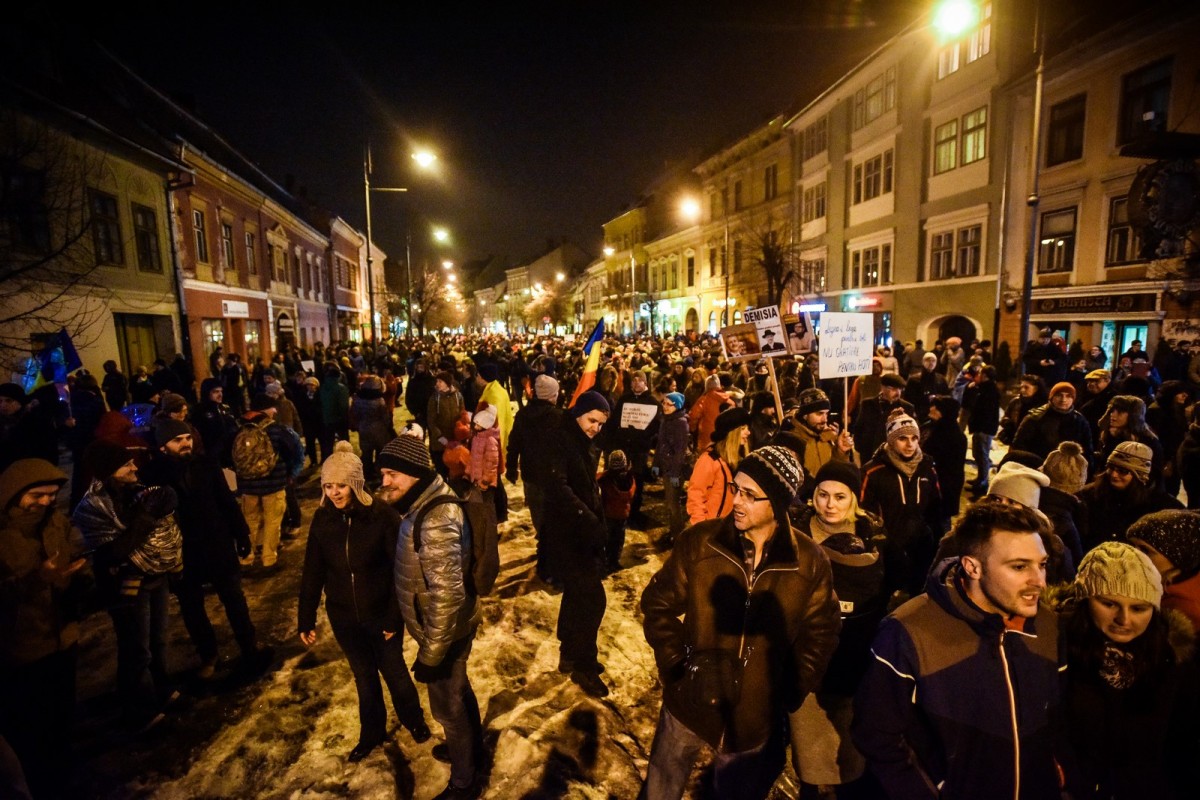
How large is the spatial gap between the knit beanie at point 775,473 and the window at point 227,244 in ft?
80.6

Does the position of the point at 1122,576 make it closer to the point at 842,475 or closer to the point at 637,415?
the point at 842,475

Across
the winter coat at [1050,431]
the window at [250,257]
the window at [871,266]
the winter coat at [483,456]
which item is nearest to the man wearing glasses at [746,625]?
the winter coat at [483,456]

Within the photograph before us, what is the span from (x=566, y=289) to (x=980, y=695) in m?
80.2

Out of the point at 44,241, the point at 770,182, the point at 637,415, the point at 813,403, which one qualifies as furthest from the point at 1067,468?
the point at 770,182

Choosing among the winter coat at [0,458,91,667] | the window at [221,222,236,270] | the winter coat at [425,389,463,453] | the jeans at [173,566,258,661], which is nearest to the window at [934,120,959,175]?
the winter coat at [425,389,463,453]

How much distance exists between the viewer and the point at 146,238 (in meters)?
17.2

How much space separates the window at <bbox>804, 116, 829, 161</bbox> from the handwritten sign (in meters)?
25.3

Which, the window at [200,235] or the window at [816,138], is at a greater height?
the window at [816,138]

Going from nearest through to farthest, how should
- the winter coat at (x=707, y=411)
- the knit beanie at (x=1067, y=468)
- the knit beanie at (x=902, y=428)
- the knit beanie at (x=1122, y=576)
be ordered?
1. the knit beanie at (x=1122, y=576)
2. the knit beanie at (x=1067, y=468)
3. the knit beanie at (x=902, y=428)
4. the winter coat at (x=707, y=411)

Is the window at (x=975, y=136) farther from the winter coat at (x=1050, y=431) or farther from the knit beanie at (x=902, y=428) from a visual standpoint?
the knit beanie at (x=902, y=428)

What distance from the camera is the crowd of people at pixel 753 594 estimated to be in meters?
2.02

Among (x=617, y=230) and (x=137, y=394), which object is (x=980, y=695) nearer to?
(x=137, y=394)

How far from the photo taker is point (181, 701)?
4039mm

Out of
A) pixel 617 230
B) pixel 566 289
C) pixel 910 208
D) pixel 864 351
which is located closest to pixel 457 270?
pixel 566 289
